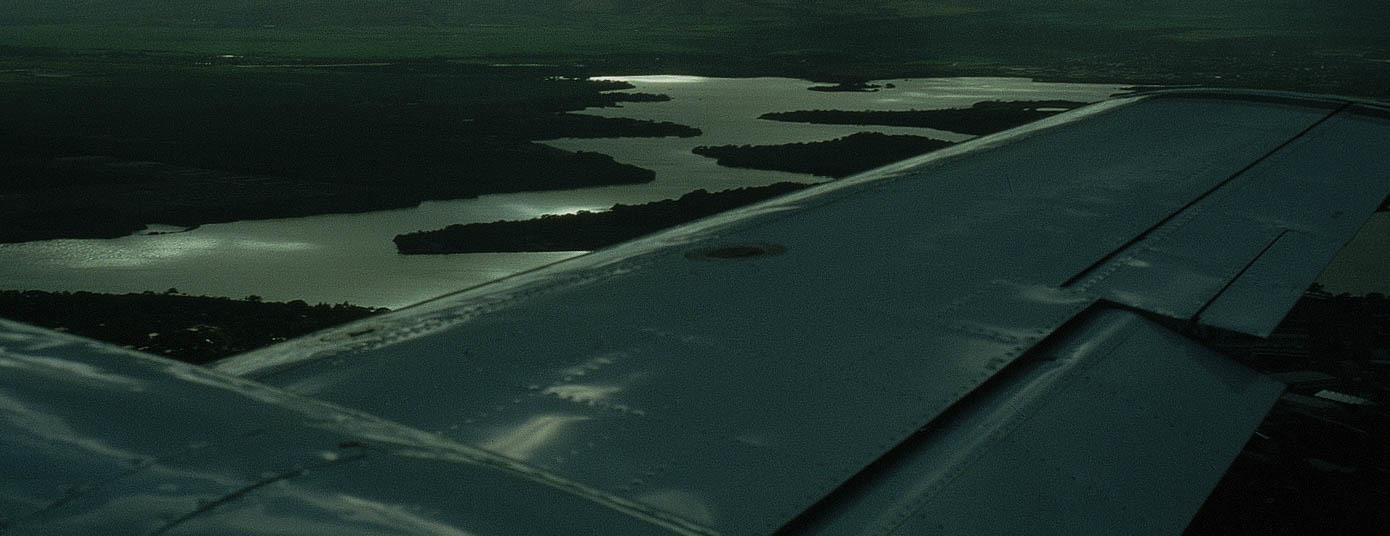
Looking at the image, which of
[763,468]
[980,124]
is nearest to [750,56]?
[980,124]

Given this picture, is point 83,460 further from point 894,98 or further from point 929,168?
point 894,98

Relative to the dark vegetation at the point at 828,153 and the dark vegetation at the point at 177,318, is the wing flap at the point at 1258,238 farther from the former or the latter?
the dark vegetation at the point at 828,153

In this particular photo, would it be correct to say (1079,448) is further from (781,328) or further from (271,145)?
(271,145)

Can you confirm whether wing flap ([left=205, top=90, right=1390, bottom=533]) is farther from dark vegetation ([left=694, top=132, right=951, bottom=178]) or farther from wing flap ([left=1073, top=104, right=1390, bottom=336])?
dark vegetation ([left=694, top=132, right=951, bottom=178])

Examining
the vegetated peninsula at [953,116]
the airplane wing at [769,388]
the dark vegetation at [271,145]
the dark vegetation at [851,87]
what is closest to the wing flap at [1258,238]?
the airplane wing at [769,388]

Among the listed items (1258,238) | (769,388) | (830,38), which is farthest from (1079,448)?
(830,38)

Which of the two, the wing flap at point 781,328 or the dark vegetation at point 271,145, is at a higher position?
the wing flap at point 781,328
